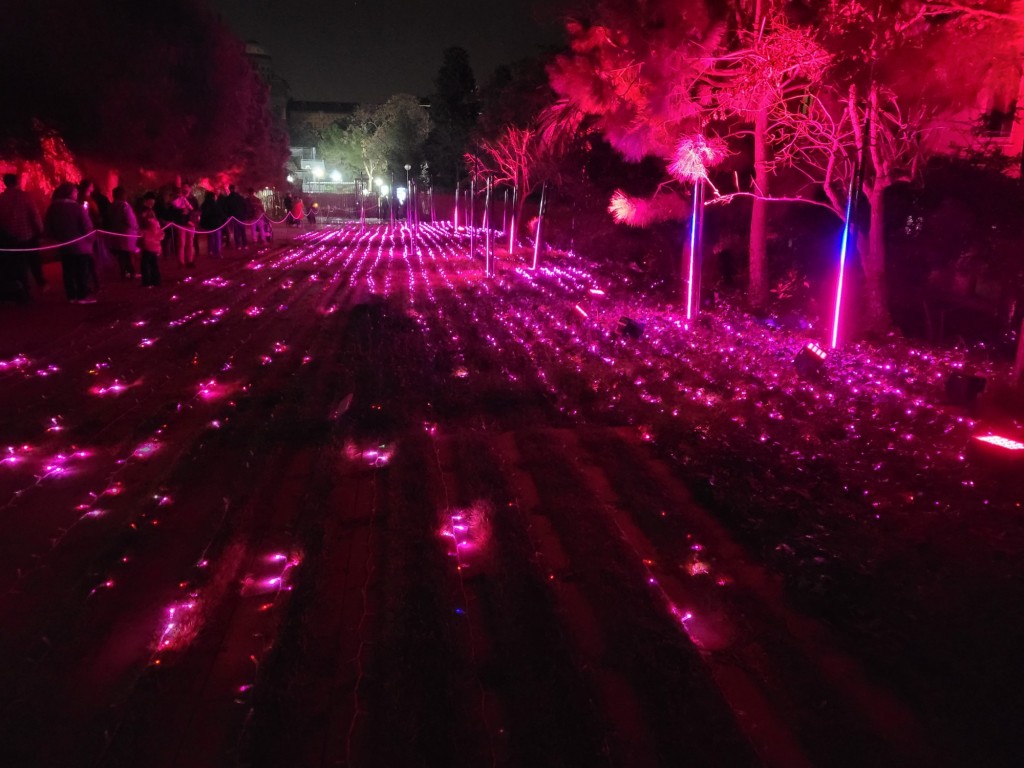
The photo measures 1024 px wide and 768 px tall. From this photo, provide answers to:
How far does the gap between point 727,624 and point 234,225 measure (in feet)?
69.6

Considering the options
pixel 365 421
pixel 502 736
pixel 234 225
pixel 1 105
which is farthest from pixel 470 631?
pixel 234 225

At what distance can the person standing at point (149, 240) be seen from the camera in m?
12.7

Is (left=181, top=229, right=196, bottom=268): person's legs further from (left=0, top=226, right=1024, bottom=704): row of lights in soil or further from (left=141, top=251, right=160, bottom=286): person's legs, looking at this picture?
(left=0, top=226, right=1024, bottom=704): row of lights in soil

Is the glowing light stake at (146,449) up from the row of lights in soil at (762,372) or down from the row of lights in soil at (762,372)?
down

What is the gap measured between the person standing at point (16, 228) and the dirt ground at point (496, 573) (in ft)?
10.8

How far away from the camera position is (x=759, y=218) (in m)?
11.3

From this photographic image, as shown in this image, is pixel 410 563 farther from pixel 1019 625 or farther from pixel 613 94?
pixel 613 94

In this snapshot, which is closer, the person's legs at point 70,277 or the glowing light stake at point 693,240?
the glowing light stake at point 693,240

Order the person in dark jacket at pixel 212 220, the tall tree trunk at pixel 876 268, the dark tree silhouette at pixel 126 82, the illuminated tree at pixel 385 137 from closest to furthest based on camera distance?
the tall tree trunk at pixel 876 268 < the dark tree silhouette at pixel 126 82 < the person in dark jacket at pixel 212 220 < the illuminated tree at pixel 385 137

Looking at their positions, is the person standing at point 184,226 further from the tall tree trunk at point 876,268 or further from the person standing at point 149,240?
the tall tree trunk at point 876,268

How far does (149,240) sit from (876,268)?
10890 mm

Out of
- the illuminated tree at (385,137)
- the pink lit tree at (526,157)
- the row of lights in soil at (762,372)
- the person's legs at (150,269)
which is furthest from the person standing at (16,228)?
the illuminated tree at (385,137)

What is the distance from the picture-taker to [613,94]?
9664 mm

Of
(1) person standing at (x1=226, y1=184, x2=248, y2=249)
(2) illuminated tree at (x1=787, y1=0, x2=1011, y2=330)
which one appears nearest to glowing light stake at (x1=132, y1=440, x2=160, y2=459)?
(2) illuminated tree at (x1=787, y1=0, x2=1011, y2=330)
